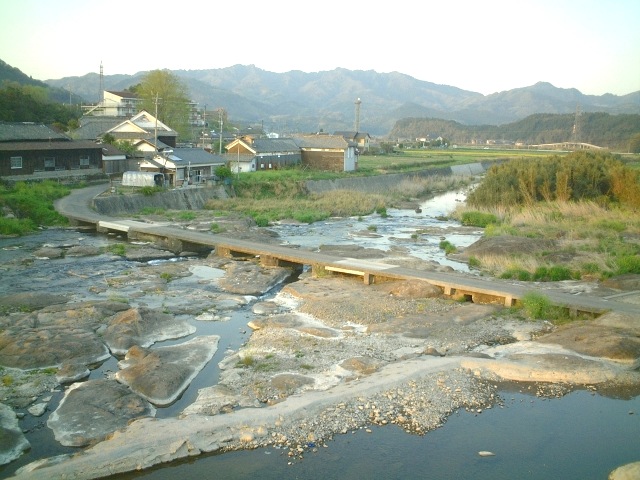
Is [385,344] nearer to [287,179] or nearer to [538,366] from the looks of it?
[538,366]

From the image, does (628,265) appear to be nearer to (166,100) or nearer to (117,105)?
(166,100)

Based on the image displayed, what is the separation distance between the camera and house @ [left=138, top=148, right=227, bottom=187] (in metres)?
38.3

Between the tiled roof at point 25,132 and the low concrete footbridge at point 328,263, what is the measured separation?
546 centimetres

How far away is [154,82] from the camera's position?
5959 centimetres

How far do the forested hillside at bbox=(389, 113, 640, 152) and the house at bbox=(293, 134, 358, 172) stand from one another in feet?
155

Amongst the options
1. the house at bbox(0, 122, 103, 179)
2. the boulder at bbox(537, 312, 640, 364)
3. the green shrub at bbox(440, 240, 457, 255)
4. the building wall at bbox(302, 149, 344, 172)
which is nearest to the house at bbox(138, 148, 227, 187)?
the house at bbox(0, 122, 103, 179)

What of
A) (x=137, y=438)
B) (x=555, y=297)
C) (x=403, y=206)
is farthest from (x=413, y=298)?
(x=403, y=206)

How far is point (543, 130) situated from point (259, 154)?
323ft

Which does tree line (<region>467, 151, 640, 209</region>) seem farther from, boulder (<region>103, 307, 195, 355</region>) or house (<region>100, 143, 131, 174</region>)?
boulder (<region>103, 307, 195, 355</region>)

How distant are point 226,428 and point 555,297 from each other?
11.4 meters

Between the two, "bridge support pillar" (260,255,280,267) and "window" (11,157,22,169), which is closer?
"bridge support pillar" (260,255,280,267)

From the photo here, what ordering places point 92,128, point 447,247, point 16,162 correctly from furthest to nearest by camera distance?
point 92,128 < point 16,162 < point 447,247

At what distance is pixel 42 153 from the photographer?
3516 cm

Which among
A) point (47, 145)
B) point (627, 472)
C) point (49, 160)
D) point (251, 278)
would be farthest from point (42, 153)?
point (627, 472)
